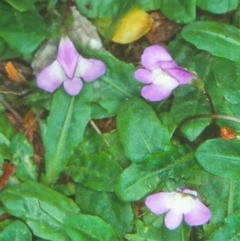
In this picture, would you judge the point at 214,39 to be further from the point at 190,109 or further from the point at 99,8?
the point at 99,8

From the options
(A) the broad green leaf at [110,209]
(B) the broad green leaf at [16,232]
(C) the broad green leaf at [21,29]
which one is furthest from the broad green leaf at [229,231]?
(C) the broad green leaf at [21,29]

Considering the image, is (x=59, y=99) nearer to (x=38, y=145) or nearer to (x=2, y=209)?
(x=38, y=145)

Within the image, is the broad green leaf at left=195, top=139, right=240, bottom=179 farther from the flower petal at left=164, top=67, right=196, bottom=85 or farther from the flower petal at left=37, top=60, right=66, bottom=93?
the flower petal at left=37, top=60, right=66, bottom=93

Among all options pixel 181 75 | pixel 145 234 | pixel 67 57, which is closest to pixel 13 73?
pixel 67 57

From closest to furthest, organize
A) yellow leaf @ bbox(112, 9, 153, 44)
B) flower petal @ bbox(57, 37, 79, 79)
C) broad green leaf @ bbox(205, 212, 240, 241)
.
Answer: broad green leaf @ bbox(205, 212, 240, 241)
flower petal @ bbox(57, 37, 79, 79)
yellow leaf @ bbox(112, 9, 153, 44)

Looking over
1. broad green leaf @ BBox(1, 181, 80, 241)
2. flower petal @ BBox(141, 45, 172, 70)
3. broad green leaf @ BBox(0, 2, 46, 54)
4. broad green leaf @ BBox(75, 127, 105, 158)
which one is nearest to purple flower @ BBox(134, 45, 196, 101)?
flower petal @ BBox(141, 45, 172, 70)

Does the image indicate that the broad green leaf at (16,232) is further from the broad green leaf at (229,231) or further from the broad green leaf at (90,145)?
the broad green leaf at (229,231)
